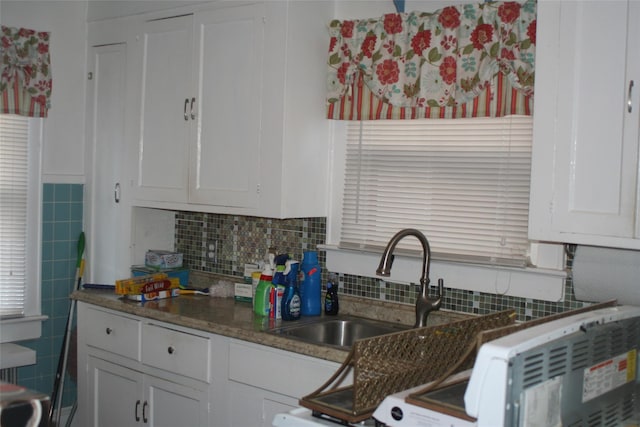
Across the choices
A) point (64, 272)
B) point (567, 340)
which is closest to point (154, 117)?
point (64, 272)

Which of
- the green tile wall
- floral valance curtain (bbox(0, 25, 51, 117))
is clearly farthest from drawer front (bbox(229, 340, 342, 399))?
floral valance curtain (bbox(0, 25, 51, 117))

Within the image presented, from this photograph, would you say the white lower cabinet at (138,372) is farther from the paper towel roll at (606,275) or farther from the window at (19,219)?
the paper towel roll at (606,275)

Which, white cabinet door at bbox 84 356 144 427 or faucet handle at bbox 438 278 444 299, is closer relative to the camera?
faucet handle at bbox 438 278 444 299

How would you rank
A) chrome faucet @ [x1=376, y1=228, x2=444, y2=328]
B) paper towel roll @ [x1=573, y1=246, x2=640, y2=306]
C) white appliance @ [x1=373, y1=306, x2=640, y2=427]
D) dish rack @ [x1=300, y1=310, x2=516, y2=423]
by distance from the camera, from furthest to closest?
chrome faucet @ [x1=376, y1=228, x2=444, y2=328]
paper towel roll @ [x1=573, y1=246, x2=640, y2=306]
dish rack @ [x1=300, y1=310, x2=516, y2=423]
white appliance @ [x1=373, y1=306, x2=640, y2=427]

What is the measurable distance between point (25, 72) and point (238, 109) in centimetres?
126

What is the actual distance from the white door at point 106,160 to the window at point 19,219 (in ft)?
0.91

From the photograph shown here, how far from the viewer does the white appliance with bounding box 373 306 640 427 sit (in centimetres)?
168

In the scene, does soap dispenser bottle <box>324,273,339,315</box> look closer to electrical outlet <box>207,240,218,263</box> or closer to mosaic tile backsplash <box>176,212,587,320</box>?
mosaic tile backsplash <box>176,212,587,320</box>

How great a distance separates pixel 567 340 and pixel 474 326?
37 centimetres

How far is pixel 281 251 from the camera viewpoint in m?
3.69

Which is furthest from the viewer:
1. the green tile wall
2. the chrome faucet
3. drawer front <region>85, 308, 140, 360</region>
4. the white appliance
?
the green tile wall

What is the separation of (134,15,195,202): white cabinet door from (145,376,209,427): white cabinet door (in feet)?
2.86

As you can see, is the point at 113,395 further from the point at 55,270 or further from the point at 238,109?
the point at 238,109

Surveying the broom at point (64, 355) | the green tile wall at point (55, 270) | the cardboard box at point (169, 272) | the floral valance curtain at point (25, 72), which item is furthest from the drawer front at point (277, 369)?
the floral valance curtain at point (25, 72)
